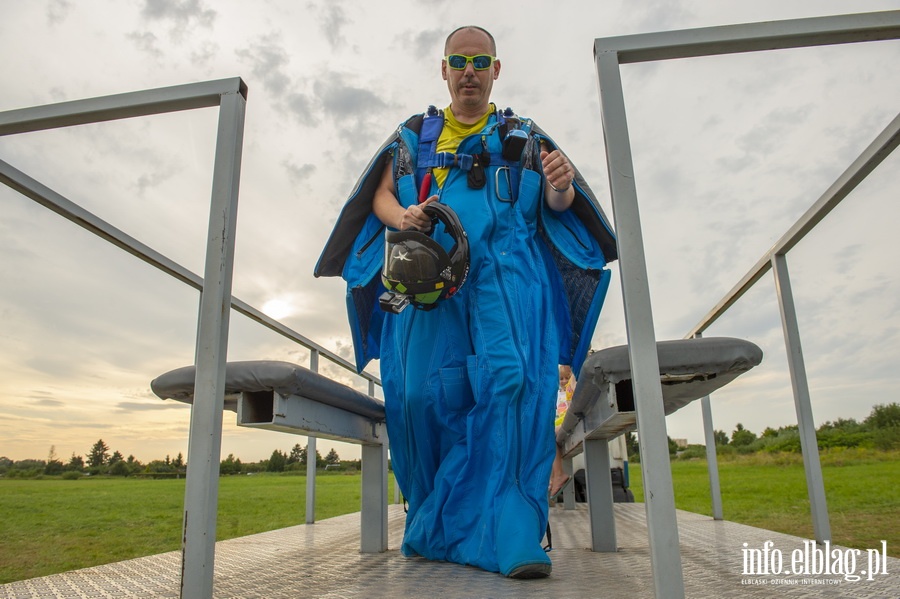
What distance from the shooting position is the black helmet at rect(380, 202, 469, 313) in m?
1.65

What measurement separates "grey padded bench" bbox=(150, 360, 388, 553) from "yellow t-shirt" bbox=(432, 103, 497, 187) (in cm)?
87

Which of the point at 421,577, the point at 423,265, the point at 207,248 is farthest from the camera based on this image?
the point at 423,265

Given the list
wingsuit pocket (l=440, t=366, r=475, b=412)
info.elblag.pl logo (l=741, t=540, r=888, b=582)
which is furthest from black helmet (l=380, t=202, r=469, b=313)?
info.elblag.pl logo (l=741, t=540, r=888, b=582)

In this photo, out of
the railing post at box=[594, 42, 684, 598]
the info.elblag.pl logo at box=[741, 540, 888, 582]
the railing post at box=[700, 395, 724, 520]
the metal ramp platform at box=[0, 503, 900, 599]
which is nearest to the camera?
the railing post at box=[594, 42, 684, 598]

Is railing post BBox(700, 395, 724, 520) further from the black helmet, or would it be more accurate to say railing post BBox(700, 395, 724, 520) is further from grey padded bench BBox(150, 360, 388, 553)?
the black helmet

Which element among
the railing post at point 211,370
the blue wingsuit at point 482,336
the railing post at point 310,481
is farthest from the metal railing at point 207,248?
the railing post at point 310,481

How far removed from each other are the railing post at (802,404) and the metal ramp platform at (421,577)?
13 cm

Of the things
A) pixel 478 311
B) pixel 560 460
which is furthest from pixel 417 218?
pixel 560 460

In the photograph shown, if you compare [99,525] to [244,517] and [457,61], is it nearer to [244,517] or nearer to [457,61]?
[244,517]

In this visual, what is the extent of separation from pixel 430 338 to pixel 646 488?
1139 millimetres

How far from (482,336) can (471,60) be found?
0.96 metres

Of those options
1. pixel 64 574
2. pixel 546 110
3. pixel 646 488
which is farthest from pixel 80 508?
pixel 646 488

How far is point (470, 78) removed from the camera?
209 centimetres

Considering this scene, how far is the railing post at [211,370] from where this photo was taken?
3.07 feet
